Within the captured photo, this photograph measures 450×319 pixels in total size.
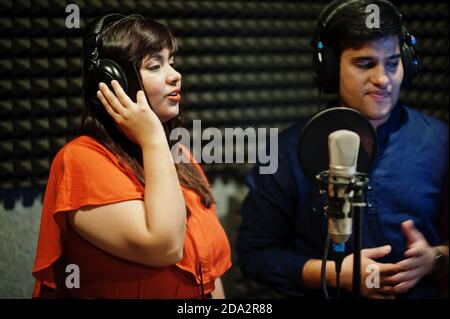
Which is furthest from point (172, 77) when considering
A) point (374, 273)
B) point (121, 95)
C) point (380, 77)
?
point (374, 273)

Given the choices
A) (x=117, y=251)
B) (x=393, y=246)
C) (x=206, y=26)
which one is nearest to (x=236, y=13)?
(x=206, y=26)

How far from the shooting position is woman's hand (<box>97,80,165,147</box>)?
133 cm

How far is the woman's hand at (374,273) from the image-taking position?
1542 millimetres

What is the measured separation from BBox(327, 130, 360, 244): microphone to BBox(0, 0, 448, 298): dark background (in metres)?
0.71

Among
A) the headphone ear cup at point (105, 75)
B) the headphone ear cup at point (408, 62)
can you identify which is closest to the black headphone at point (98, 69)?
the headphone ear cup at point (105, 75)

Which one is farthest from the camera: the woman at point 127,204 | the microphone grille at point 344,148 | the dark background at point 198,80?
the dark background at point 198,80

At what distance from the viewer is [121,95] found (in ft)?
4.38

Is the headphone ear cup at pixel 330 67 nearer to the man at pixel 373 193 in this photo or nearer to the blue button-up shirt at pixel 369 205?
the man at pixel 373 193

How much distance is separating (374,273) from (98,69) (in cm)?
88

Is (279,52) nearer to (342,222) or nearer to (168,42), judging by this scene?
(168,42)

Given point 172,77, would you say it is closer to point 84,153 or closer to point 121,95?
point 121,95

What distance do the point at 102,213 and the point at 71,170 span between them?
129 millimetres

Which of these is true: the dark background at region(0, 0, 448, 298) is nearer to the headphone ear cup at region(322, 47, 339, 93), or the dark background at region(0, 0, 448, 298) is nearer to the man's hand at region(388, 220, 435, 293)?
the headphone ear cup at region(322, 47, 339, 93)

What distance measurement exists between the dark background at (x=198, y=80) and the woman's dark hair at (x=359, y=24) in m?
0.47
